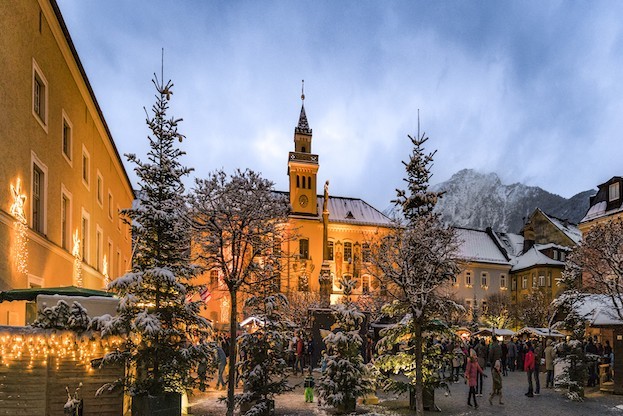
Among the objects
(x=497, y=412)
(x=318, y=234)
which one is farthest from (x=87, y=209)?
(x=318, y=234)

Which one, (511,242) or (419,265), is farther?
(511,242)

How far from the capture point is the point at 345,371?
16203mm

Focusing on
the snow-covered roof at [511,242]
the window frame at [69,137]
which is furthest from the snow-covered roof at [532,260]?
the window frame at [69,137]

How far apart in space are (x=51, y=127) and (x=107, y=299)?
7659mm

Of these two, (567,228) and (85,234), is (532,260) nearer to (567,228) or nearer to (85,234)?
(567,228)

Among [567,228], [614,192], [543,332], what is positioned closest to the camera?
[543,332]

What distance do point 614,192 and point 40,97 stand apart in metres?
42.1

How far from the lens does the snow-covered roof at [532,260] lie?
66.0 m

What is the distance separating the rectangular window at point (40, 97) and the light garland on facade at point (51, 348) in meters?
7.97

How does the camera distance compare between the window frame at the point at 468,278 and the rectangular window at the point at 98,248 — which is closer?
the rectangular window at the point at 98,248

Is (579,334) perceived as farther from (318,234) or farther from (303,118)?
(303,118)

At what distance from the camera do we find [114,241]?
118 ft

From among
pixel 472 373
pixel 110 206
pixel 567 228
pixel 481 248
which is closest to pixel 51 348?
pixel 472 373

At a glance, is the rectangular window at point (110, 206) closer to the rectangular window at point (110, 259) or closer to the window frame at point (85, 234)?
the rectangular window at point (110, 259)
